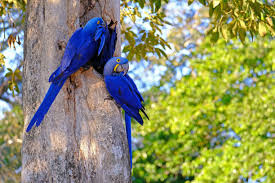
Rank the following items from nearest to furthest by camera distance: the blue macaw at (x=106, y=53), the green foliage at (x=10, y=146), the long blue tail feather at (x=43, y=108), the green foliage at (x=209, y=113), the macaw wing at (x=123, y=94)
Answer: the long blue tail feather at (x=43, y=108)
the macaw wing at (x=123, y=94)
the blue macaw at (x=106, y=53)
the green foliage at (x=10, y=146)
the green foliage at (x=209, y=113)

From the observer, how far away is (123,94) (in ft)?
A: 7.46

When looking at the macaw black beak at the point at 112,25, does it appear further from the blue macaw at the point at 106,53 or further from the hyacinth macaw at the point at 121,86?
the hyacinth macaw at the point at 121,86

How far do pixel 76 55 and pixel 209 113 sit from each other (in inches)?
221

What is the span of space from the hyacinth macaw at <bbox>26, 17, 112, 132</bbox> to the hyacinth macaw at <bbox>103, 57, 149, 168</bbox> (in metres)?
0.13

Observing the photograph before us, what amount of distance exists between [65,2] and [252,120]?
207 inches

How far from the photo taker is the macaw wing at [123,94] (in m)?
2.23

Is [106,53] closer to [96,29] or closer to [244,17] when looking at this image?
[96,29]

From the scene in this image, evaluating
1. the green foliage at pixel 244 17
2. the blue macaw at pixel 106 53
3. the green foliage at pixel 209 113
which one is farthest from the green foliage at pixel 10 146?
the blue macaw at pixel 106 53

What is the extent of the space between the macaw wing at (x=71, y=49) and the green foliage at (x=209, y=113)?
502 cm

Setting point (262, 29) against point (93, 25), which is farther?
point (262, 29)

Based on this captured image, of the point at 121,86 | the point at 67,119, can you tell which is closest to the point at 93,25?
the point at 121,86

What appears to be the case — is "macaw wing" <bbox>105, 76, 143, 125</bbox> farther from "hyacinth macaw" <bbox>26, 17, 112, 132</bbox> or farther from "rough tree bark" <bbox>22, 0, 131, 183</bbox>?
"hyacinth macaw" <bbox>26, 17, 112, 132</bbox>

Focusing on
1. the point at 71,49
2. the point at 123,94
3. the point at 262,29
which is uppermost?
the point at 262,29

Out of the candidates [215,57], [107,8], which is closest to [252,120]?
[215,57]
